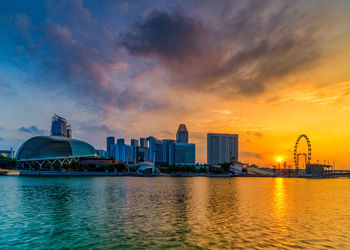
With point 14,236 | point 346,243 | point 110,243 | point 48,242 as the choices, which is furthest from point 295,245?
point 14,236

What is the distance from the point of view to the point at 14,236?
24719 millimetres

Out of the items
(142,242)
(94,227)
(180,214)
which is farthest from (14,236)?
(180,214)

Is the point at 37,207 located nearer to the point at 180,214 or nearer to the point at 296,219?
the point at 180,214

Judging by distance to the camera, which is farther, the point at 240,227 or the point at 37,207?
the point at 37,207

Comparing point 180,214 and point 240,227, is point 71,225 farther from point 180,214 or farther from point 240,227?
point 240,227

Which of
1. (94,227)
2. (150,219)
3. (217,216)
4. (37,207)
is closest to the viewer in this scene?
(94,227)

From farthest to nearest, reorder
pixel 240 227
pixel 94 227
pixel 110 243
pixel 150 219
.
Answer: pixel 150 219, pixel 240 227, pixel 94 227, pixel 110 243

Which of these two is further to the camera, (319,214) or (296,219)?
(319,214)

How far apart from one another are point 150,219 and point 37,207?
2081 cm

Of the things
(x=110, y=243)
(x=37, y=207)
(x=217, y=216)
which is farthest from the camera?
(x=37, y=207)

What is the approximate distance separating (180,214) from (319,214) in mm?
23826

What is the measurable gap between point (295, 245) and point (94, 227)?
20.9 m

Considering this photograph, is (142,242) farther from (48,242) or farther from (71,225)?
(71,225)

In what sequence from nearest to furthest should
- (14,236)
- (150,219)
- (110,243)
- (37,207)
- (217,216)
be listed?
(110,243) < (14,236) < (150,219) < (217,216) < (37,207)
